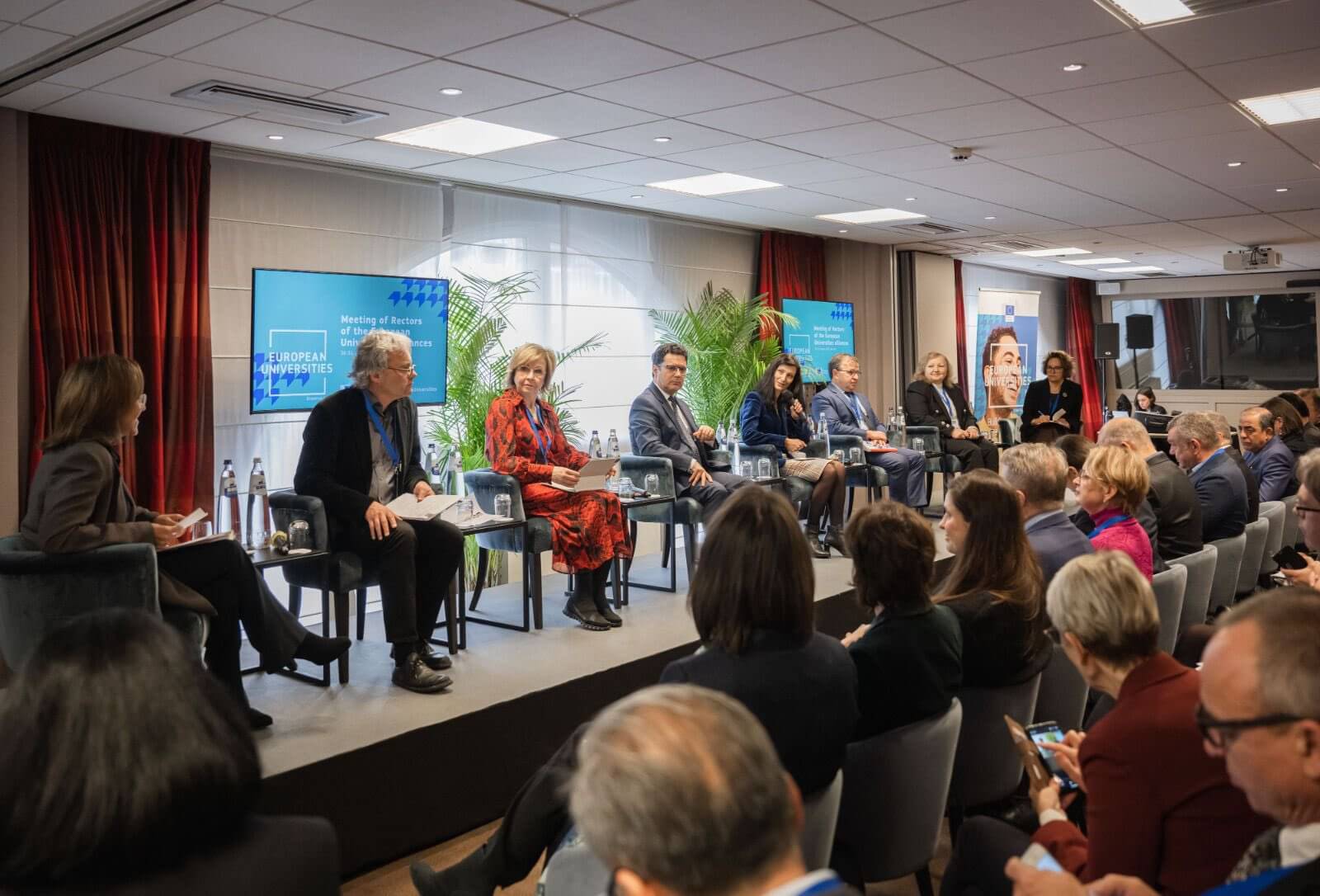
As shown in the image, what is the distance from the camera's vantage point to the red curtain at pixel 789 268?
9391mm

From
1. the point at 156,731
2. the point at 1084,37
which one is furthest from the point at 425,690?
the point at 1084,37

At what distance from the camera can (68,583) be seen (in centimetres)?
321

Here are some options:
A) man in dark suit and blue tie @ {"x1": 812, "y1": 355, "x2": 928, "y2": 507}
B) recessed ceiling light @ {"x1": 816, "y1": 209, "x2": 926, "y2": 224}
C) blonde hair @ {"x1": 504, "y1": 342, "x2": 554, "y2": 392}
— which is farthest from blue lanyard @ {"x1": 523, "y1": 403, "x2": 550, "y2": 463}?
recessed ceiling light @ {"x1": 816, "y1": 209, "x2": 926, "y2": 224}

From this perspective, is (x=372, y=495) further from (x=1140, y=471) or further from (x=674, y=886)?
(x=674, y=886)

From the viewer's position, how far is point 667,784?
3.29ft

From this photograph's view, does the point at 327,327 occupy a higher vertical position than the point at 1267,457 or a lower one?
higher

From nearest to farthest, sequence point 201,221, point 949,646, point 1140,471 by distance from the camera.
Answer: point 949,646
point 1140,471
point 201,221

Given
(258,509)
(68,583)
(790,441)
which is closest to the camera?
(68,583)

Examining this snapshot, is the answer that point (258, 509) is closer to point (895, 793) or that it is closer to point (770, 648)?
point (770, 648)

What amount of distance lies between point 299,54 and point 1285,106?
4643 millimetres

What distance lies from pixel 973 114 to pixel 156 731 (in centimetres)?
500

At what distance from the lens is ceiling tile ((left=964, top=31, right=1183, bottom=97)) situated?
4.21 meters

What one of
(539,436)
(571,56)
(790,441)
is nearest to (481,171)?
(539,436)

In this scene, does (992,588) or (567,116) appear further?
(567,116)
